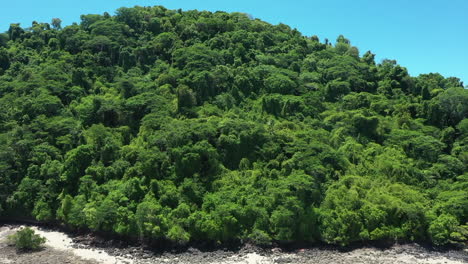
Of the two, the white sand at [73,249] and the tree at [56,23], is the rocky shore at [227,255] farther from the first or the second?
the tree at [56,23]

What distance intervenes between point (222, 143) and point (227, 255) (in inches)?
524

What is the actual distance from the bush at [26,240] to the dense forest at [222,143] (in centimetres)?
324

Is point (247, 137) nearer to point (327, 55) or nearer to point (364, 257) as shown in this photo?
point (364, 257)

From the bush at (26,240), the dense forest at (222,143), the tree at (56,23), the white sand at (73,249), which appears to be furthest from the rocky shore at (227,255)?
the tree at (56,23)

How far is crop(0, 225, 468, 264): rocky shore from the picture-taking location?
3120 cm

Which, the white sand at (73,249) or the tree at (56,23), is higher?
the tree at (56,23)

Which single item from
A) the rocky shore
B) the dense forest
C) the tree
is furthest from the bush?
the tree

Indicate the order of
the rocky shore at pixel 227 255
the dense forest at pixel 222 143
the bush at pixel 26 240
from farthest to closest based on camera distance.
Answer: the dense forest at pixel 222 143
the bush at pixel 26 240
the rocky shore at pixel 227 255

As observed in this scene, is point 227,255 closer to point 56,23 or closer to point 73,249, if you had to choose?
point 73,249

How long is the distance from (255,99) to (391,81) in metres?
25.4

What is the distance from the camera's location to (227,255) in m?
32.1

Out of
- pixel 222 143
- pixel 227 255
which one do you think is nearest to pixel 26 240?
pixel 227 255

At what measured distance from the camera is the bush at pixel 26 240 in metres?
32.5

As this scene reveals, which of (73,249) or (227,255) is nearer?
(227,255)
